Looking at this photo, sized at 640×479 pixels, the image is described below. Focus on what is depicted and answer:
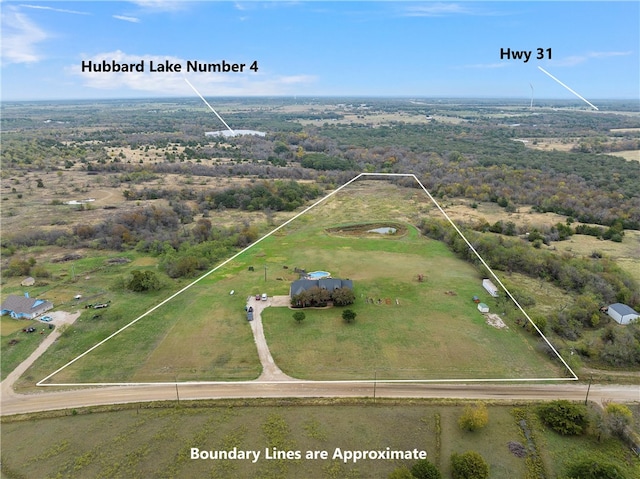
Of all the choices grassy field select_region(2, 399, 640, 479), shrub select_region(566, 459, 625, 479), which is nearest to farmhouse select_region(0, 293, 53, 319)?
grassy field select_region(2, 399, 640, 479)

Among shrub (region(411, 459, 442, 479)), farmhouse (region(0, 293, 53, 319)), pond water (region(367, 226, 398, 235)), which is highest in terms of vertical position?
pond water (region(367, 226, 398, 235))

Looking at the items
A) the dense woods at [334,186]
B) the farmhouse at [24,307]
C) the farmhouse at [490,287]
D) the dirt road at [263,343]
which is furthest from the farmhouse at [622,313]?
the farmhouse at [24,307]

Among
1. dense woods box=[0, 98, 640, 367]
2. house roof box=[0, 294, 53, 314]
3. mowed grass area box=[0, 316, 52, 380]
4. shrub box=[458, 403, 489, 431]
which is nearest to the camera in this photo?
shrub box=[458, 403, 489, 431]

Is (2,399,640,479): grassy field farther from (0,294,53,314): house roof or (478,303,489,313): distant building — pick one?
(0,294,53,314): house roof

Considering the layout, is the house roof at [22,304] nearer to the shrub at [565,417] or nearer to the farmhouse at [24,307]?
the farmhouse at [24,307]

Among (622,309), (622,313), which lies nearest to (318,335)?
(622,313)

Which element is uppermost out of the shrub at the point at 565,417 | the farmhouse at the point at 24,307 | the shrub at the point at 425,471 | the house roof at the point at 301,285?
the house roof at the point at 301,285

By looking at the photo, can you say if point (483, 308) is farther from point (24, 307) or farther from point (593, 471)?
point (24, 307)
